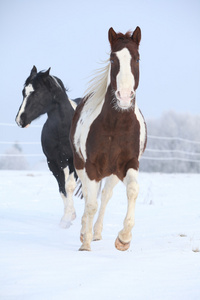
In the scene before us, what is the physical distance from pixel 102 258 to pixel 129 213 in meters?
0.58

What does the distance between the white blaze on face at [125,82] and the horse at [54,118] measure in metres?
3.30

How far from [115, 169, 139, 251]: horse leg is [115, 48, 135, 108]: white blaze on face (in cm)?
83

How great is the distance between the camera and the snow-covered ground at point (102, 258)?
3309 millimetres

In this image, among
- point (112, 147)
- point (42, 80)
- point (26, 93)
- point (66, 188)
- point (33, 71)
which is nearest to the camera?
point (112, 147)

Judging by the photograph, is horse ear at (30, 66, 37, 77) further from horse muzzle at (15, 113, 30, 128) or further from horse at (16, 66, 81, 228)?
horse muzzle at (15, 113, 30, 128)

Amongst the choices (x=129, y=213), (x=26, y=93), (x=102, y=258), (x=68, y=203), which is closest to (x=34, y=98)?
(x=26, y=93)

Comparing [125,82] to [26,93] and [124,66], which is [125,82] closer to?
[124,66]

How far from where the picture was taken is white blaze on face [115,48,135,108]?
446cm

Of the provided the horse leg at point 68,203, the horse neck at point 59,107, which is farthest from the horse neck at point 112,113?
the horse neck at point 59,107

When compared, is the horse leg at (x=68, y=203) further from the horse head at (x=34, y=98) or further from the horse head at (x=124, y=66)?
the horse head at (x=124, y=66)

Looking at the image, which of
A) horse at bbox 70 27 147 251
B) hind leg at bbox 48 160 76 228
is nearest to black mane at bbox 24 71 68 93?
hind leg at bbox 48 160 76 228

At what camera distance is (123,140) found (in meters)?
4.87

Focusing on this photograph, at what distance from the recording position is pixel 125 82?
14.7 ft

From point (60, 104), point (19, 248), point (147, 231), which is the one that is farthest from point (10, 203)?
point (19, 248)
